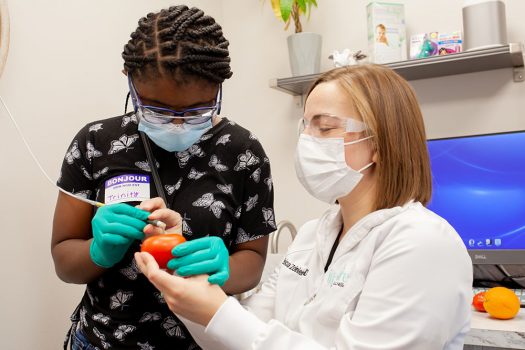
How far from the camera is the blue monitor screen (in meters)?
1.95

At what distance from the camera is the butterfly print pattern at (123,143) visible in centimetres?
125

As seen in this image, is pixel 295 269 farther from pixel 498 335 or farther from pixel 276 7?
pixel 276 7

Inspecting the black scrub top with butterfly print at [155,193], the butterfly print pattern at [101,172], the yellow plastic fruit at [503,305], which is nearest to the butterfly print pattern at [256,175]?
the black scrub top with butterfly print at [155,193]

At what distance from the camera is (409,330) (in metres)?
0.88

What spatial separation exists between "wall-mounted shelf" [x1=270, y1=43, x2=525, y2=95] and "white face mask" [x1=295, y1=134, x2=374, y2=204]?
122cm

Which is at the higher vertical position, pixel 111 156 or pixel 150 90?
pixel 150 90

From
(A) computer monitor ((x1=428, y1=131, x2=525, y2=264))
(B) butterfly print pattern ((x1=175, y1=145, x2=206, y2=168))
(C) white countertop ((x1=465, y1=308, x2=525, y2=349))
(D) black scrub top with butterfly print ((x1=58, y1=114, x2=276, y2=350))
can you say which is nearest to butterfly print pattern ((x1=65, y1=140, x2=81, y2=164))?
(D) black scrub top with butterfly print ((x1=58, y1=114, x2=276, y2=350))

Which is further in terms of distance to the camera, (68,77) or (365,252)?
(68,77)

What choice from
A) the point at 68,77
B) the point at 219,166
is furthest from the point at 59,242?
the point at 68,77

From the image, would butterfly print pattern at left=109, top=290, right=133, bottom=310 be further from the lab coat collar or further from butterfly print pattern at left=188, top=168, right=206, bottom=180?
the lab coat collar

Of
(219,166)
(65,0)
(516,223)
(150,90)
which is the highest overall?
(65,0)

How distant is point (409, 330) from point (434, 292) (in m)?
0.07

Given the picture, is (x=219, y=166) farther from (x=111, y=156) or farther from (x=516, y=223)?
(x=516, y=223)

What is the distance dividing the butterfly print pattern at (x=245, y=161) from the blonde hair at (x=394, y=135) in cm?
30
